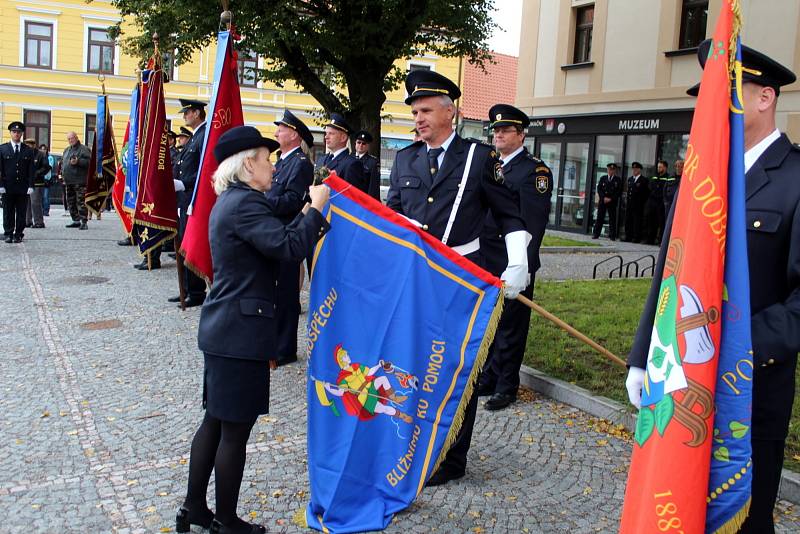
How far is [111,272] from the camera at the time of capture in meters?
11.8

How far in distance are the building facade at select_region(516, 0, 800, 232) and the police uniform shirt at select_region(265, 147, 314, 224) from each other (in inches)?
495

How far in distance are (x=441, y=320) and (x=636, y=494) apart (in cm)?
162

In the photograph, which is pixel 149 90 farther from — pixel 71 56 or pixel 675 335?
pixel 71 56

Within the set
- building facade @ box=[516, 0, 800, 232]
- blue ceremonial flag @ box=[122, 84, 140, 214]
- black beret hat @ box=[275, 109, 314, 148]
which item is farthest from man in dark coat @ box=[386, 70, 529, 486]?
building facade @ box=[516, 0, 800, 232]

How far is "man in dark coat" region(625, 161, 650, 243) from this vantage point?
18891 millimetres

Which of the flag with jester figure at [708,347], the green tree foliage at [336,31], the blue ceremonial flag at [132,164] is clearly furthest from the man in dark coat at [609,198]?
the flag with jester figure at [708,347]

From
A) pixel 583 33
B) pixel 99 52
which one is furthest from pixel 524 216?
pixel 99 52

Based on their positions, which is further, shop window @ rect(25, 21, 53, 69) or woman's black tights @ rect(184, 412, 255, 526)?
shop window @ rect(25, 21, 53, 69)

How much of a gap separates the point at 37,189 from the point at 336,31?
813cm

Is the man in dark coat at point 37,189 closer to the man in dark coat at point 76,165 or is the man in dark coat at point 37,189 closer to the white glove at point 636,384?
the man in dark coat at point 76,165

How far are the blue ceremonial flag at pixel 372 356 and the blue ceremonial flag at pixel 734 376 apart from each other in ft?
5.73

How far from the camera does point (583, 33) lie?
21469mm

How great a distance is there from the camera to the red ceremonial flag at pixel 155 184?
9.29m

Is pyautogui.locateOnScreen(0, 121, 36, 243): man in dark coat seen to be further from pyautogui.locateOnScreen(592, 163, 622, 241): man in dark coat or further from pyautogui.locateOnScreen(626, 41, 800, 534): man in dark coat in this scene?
pyautogui.locateOnScreen(626, 41, 800, 534): man in dark coat
